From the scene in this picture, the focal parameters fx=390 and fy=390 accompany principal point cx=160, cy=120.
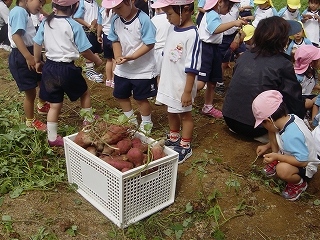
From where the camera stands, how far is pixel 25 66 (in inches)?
158

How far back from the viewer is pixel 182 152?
143 inches

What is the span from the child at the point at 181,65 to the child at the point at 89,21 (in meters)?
2.53

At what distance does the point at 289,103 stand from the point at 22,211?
2.56m

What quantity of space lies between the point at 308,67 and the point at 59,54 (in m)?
2.74

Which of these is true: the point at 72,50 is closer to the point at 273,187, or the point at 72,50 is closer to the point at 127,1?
the point at 127,1

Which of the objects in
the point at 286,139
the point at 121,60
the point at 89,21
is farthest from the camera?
the point at 89,21

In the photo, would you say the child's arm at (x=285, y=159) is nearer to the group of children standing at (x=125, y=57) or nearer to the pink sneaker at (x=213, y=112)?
the group of children standing at (x=125, y=57)

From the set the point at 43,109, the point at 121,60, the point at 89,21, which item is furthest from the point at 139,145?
the point at 89,21

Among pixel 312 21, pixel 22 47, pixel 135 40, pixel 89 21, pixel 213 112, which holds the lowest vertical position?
pixel 213 112

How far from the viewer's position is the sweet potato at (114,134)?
9.45ft

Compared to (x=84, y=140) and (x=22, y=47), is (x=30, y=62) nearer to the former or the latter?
(x=22, y=47)

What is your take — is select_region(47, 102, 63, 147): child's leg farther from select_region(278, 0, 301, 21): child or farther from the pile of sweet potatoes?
select_region(278, 0, 301, 21): child

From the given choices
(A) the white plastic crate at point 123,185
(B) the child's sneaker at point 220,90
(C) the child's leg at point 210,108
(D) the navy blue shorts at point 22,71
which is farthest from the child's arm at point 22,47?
(B) the child's sneaker at point 220,90

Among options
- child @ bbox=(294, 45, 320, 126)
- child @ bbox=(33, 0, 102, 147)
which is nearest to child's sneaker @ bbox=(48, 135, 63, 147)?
child @ bbox=(33, 0, 102, 147)
